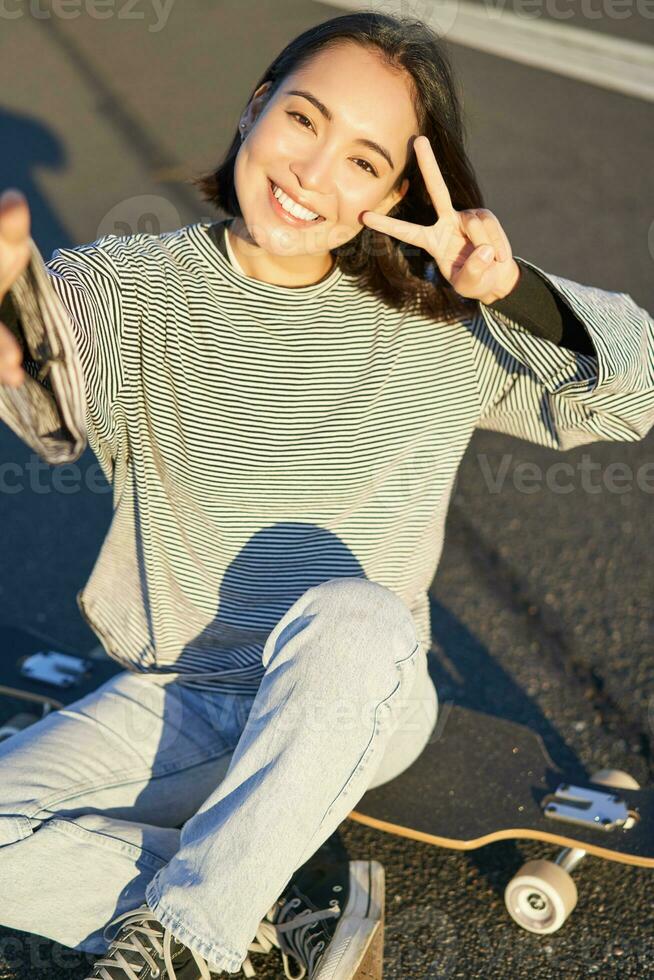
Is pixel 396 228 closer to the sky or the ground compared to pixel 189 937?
closer to the sky

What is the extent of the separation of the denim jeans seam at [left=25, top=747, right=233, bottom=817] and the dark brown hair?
3.43 ft

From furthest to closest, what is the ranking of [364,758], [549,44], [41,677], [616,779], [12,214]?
[549,44], [41,677], [616,779], [364,758], [12,214]

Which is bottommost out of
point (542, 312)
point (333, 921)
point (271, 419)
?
point (333, 921)

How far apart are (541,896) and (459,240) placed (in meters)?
1.41

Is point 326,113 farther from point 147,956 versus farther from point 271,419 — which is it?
point 147,956

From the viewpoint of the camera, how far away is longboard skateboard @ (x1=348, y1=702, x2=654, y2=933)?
243 cm

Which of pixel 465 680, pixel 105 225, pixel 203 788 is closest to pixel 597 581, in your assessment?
pixel 465 680

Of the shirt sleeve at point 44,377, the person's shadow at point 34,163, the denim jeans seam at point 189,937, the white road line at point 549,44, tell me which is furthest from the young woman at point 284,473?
the white road line at point 549,44

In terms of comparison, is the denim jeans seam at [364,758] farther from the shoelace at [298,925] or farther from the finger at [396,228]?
the finger at [396,228]

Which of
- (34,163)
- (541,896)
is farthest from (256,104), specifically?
(34,163)

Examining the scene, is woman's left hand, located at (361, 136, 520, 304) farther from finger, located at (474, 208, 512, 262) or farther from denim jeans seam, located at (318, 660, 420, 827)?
denim jeans seam, located at (318, 660, 420, 827)

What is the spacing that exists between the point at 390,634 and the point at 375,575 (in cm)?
43

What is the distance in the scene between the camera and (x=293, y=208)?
2.24 metres

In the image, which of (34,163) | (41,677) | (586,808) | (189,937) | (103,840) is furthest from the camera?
(34,163)
